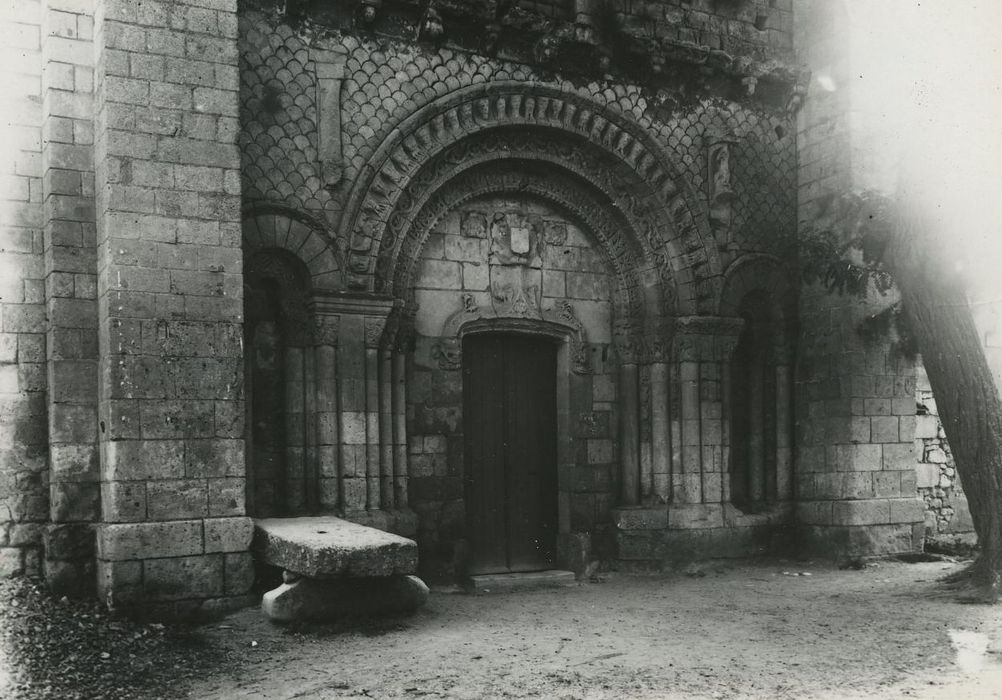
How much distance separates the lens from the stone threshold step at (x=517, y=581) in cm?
825

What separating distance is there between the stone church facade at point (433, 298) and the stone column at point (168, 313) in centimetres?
2

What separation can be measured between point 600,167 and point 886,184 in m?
2.87

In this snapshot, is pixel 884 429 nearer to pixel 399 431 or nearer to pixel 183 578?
pixel 399 431

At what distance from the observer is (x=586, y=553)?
879cm

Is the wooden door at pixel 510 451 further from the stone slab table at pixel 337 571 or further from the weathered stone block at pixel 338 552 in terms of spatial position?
the weathered stone block at pixel 338 552

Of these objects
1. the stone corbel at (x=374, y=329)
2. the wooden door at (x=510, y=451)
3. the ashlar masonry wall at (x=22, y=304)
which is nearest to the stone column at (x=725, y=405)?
the wooden door at (x=510, y=451)

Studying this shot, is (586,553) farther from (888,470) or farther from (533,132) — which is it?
(533,132)

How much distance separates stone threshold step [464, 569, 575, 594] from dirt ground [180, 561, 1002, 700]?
0.36 m

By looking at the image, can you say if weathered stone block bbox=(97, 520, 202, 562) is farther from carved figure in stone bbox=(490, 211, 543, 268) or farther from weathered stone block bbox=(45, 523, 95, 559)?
carved figure in stone bbox=(490, 211, 543, 268)

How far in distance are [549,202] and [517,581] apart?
359 centimetres

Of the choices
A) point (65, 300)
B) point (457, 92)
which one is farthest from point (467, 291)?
point (65, 300)

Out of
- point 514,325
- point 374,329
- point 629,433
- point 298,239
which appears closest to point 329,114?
point 298,239

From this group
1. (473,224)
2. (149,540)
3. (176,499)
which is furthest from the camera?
(473,224)

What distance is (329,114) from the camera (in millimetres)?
7699
